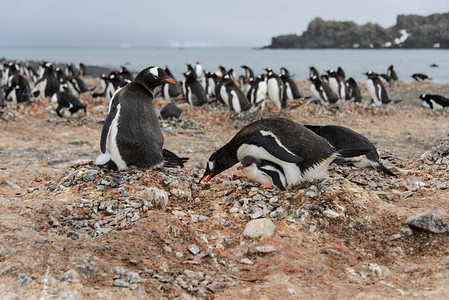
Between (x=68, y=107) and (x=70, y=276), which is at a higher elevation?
(x=68, y=107)

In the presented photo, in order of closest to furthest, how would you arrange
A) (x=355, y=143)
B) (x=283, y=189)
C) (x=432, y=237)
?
(x=432, y=237) → (x=283, y=189) → (x=355, y=143)

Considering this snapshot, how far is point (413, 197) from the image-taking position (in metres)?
3.86

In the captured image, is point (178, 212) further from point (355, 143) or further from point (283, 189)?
point (355, 143)

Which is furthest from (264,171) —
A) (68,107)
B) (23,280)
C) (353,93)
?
(353,93)

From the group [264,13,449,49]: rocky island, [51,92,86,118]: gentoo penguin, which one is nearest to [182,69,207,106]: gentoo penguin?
[51,92,86,118]: gentoo penguin

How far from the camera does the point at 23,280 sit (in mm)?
2311

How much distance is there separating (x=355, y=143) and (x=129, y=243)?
2867mm

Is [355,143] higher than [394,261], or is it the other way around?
[355,143]

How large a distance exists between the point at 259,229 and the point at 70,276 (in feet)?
4.60

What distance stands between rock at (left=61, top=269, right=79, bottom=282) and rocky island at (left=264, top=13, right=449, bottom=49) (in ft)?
304

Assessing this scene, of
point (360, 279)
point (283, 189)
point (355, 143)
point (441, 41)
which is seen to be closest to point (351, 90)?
point (355, 143)

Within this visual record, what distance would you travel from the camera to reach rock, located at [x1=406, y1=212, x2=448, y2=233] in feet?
10.1

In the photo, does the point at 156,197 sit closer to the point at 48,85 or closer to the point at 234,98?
the point at 234,98

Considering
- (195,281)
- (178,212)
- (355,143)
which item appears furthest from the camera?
(355,143)
